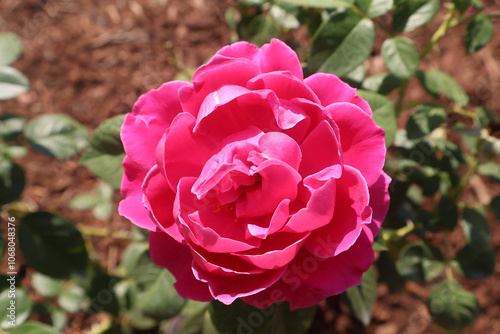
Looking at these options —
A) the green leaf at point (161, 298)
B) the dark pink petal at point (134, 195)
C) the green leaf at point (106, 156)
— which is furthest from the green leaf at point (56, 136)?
the dark pink petal at point (134, 195)

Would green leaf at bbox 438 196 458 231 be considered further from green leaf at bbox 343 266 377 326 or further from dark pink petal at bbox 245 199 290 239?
dark pink petal at bbox 245 199 290 239

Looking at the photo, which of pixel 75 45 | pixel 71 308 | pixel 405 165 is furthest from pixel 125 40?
pixel 405 165

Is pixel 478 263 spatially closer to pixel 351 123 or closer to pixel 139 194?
pixel 351 123

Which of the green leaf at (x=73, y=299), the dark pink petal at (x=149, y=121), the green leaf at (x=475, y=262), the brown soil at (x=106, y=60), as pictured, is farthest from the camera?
the brown soil at (x=106, y=60)

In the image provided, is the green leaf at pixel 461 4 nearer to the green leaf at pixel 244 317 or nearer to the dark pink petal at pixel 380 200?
the dark pink petal at pixel 380 200

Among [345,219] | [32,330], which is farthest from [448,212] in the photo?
[32,330]

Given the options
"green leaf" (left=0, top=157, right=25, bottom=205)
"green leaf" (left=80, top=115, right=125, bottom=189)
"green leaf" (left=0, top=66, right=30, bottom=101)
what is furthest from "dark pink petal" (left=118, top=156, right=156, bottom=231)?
"green leaf" (left=0, top=66, right=30, bottom=101)

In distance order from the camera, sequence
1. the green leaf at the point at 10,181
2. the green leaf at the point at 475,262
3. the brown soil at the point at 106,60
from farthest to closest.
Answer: the brown soil at the point at 106,60 < the green leaf at the point at 475,262 < the green leaf at the point at 10,181
